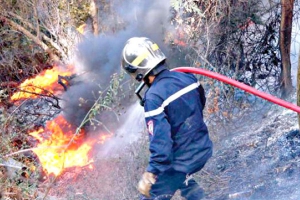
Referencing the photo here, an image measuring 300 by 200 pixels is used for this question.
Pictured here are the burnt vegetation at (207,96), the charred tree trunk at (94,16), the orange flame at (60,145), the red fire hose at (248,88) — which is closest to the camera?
the red fire hose at (248,88)

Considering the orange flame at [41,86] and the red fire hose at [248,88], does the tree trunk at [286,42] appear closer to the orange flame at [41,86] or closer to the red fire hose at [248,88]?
the red fire hose at [248,88]

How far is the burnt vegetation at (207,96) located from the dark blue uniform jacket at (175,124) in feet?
3.36

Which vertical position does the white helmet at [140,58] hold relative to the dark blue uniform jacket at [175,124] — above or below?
above

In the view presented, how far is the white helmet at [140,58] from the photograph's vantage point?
344 cm

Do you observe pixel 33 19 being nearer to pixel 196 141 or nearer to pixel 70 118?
pixel 70 118

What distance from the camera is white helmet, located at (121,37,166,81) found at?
11.3 ft

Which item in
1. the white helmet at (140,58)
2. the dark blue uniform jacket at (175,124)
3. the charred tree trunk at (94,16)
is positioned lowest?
the charred tree trunk at (94,16)

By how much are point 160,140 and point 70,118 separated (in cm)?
541

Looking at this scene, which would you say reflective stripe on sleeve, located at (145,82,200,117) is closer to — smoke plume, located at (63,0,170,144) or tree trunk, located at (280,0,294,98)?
tree trunk, located at (280,0,294,98)

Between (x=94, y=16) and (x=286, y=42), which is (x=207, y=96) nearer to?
(x=286, y=42)

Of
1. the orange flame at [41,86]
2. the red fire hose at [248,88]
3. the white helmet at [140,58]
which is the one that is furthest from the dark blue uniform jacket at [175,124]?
the orange flame at [41,86]

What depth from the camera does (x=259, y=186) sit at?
4234mm

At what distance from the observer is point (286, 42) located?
6320mm

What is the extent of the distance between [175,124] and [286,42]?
3.71m
